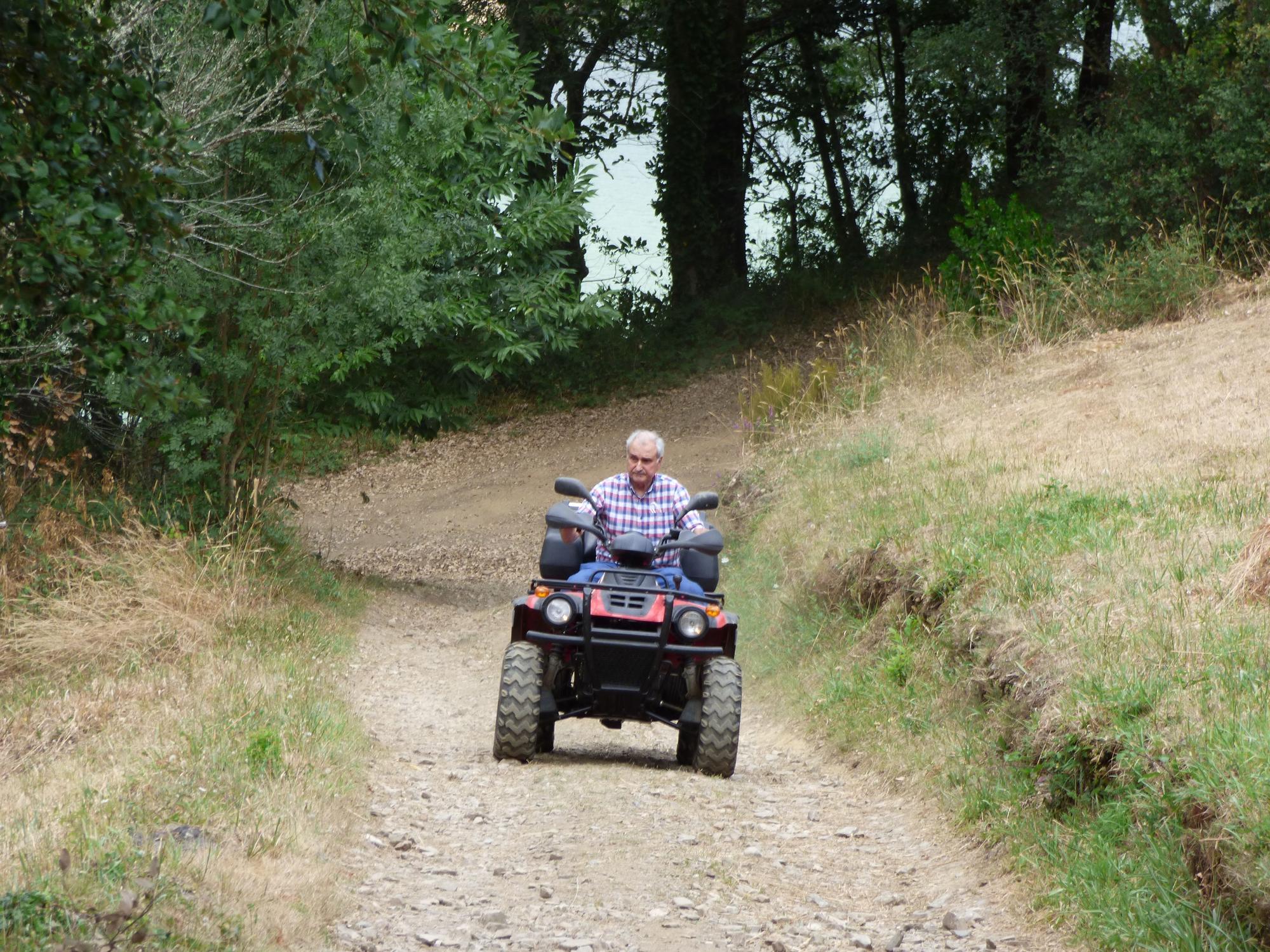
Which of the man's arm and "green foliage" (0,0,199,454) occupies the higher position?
"green foliage" (0,0,199,454)

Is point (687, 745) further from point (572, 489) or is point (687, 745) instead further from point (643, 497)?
point (572, 489)

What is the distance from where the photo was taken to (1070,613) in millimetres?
6008

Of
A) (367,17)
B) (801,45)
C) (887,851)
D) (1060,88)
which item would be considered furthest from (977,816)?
(801,45)

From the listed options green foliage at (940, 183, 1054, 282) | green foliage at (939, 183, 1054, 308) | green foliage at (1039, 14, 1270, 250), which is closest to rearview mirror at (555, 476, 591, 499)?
green foliage at (939, 183, 1054, 308)

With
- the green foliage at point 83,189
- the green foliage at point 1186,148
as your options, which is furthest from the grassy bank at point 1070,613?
the green foliage at point 83,189

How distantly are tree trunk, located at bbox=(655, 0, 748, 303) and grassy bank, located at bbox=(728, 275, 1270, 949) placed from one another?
43.7ft

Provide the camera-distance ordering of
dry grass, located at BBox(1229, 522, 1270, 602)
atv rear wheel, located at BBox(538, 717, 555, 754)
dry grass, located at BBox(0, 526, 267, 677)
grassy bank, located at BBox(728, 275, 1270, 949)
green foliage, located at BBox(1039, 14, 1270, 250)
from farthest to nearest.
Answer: green foliage, located at BBox(1039, 14, 1270, 250)
dry grass, located at BBox(0, 526, 267, 677)
atv rear wheel, located at BBox(538, 717, 555, 754)
dry grass, located at BBox(1229, 522, 1270, 602)
grassy bank, located at BBox(728, 275, 1270, 949)

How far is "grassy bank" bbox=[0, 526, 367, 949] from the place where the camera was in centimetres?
420

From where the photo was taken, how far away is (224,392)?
1183 cm

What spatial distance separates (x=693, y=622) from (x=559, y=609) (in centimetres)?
68

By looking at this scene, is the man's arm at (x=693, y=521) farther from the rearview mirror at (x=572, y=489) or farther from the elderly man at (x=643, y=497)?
the rearview mirror at (x=572, y=489)

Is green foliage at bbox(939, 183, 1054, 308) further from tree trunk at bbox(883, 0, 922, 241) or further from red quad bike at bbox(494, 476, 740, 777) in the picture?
red quad bike at bbox(494, 476, 740, 777)

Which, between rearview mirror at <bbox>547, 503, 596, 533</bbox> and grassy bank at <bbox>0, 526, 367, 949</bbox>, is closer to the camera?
grassy bank at <bbox>0, 526, 367, 949</bbox>

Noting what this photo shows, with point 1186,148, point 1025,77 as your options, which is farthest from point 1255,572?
point 1025,77
